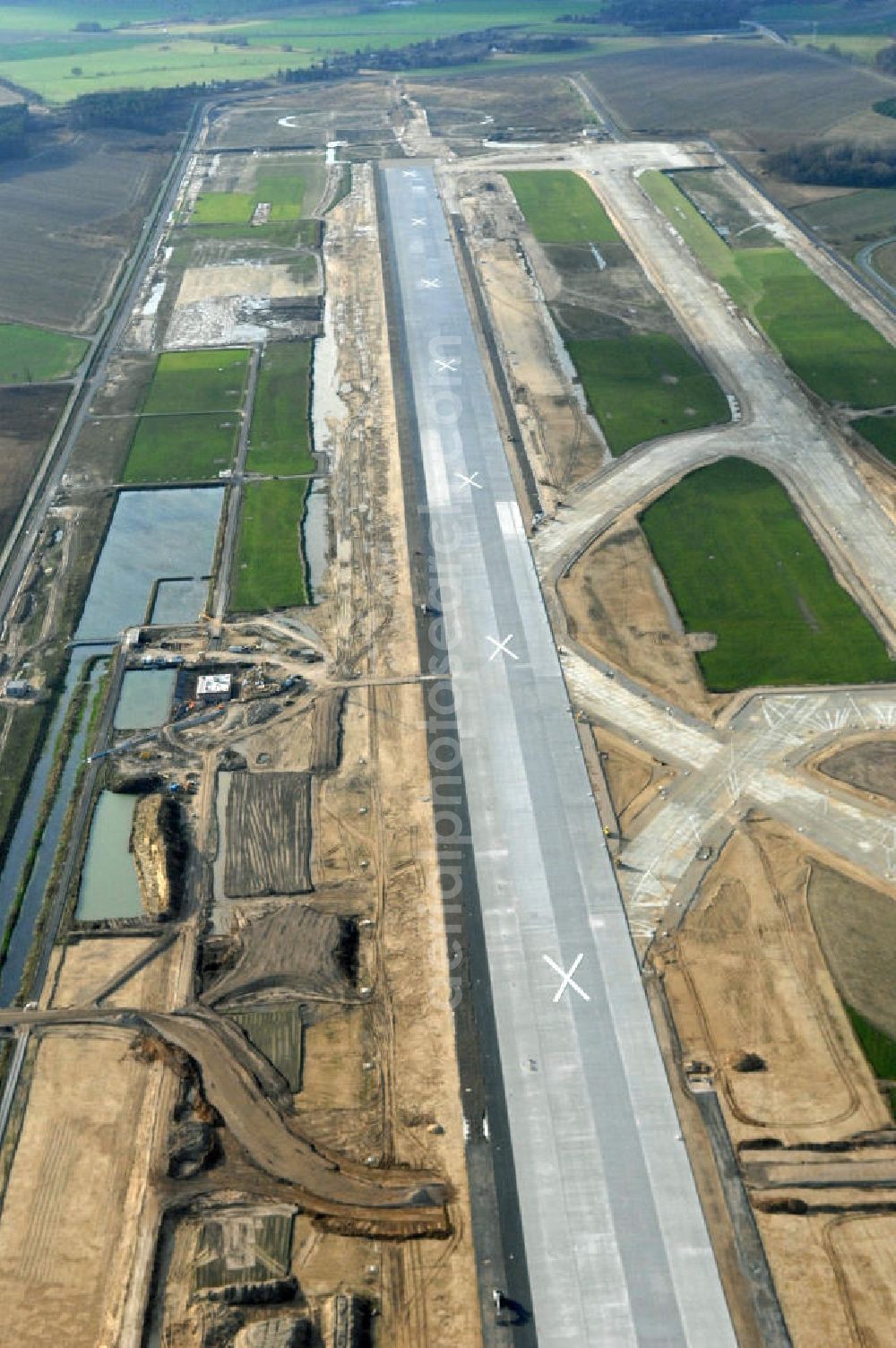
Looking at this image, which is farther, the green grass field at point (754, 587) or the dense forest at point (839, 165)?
the dense forest at point (839, 165)

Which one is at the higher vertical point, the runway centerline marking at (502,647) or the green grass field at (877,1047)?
the runway centerline marking at (502,647)

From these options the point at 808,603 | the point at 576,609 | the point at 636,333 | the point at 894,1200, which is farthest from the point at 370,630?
the point at 636,333

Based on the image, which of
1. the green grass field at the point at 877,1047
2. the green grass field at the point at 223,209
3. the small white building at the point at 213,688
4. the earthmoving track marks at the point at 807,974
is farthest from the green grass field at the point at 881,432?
the green grass field at the point at 223,209

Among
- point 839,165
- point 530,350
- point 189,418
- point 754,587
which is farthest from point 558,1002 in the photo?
point 839,165

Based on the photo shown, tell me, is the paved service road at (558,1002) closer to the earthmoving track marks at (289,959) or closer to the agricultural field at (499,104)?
the earthmoving track marks at (289,959)

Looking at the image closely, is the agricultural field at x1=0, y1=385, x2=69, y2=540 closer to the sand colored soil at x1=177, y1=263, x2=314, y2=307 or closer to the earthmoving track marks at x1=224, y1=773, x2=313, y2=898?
the sand colored soil at x1=177, y1=263, x2=314, y2=307

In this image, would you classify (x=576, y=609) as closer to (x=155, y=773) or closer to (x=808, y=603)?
(x=808, y=603)
